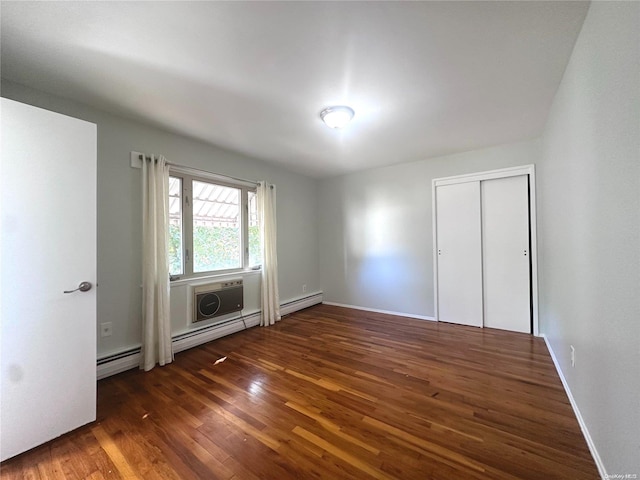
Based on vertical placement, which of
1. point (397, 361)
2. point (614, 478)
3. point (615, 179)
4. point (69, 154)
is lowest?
point (397, 361)

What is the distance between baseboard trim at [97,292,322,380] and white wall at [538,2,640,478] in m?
3.38

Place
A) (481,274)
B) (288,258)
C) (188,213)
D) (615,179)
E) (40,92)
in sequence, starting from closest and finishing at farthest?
(615,179), (40,92), (188,213), (481,274), (288,258)

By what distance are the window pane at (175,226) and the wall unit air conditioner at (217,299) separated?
0.35 metres

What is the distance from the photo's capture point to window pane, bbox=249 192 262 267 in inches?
148

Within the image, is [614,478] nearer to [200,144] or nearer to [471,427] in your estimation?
[471,427]

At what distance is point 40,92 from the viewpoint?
2.03 meters

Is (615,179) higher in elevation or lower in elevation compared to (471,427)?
higher

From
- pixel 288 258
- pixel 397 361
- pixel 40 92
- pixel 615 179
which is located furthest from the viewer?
pixel 288 258

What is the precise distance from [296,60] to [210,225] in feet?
7.43

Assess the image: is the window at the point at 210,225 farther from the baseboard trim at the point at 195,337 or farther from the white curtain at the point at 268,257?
the baseboard trim at the point at 195,337

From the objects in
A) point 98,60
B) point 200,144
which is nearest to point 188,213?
point 200,144

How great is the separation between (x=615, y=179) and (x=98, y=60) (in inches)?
117

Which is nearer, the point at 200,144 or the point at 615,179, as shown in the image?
the point at 615,179

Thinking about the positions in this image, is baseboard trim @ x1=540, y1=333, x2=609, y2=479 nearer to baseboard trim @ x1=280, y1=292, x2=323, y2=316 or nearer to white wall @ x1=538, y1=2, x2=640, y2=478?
white wall @ x1=538, y1=2, x2=640, y2=478
